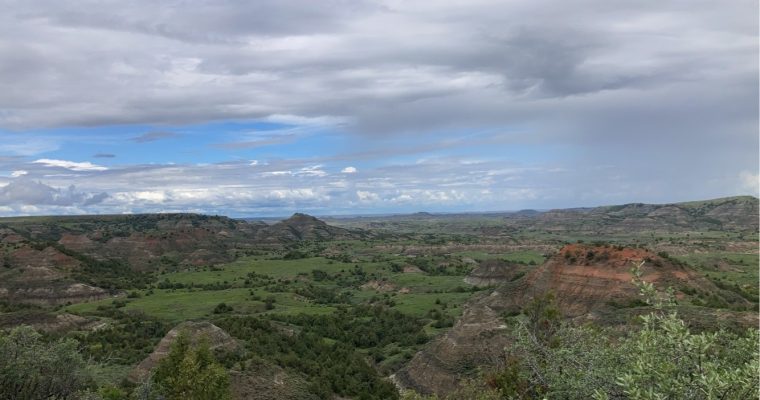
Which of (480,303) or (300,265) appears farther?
(300,265)

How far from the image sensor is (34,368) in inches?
1062

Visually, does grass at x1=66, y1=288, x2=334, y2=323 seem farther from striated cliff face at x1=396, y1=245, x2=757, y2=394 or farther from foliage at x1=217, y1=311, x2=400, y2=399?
striated cliff face at x1=396, y1=245, x2=757, y2=394

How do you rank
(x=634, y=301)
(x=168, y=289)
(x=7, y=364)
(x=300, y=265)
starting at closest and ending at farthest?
(x=7, y=364)
(x=634, y=301)
(x=168, y=289)
(x=300, y=265)

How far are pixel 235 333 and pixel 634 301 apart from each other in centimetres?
4709

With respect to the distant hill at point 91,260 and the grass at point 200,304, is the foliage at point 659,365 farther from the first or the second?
the distant hill at point 91,260

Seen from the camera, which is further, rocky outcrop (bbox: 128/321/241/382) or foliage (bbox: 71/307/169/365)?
foliage (bbox: 71/307/169/365)

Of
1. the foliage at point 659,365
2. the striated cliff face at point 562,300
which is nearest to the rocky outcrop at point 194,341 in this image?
the striated cliff face at point 562,300

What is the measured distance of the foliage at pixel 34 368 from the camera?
1034 inches

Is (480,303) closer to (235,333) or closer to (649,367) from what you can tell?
(235,333)

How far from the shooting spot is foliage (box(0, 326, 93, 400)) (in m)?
26.3

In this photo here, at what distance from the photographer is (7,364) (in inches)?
1032

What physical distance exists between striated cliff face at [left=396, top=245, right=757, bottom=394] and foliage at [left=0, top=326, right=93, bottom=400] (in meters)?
29.3

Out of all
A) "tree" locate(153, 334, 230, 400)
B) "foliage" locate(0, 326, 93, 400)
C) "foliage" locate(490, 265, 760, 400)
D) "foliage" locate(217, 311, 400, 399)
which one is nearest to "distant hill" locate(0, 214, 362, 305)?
"foliage" locate(217, 311, 400, 399)


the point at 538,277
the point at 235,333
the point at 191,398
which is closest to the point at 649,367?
the point at 191,398
